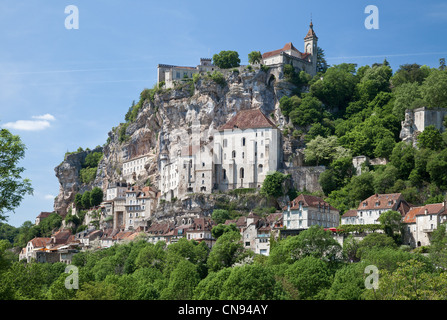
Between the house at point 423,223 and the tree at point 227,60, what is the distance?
167 ft

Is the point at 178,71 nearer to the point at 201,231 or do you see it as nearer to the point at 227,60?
the point at 227,60

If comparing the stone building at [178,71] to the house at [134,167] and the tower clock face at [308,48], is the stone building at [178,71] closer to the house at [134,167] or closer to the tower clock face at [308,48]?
the house at [134,167]

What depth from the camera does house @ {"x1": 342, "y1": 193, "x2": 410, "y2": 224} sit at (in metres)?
68.8

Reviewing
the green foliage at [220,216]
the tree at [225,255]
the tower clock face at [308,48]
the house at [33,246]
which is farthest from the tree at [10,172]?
the tower clock face at [308,48]

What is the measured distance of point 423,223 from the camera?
64.0 metres

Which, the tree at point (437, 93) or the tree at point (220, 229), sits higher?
the tree at point (437, 93)

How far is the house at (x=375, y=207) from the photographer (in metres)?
68.8

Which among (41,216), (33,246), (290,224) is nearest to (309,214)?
(290,224)

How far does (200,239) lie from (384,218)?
878 inches

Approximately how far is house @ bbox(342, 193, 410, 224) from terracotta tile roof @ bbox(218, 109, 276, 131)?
22.7 m

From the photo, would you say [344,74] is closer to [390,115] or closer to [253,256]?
[390,115]

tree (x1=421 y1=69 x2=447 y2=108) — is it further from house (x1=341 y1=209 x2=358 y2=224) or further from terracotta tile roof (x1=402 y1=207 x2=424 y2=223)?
terracotta tile roof (x1=402 y1=207 x2=424 y2=223)

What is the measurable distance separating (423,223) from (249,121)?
110ft

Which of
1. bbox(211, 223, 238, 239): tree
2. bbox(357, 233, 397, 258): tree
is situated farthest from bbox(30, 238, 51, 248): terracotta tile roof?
bbox(357, 233, 397, 258): tree
